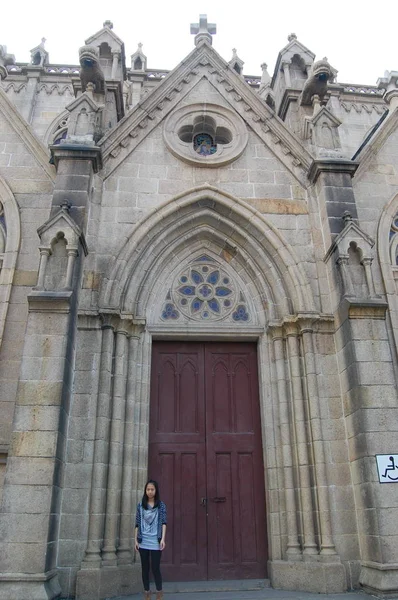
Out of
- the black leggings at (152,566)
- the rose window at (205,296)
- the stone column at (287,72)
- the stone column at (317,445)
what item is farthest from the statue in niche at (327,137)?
the black leggings at (152,566)

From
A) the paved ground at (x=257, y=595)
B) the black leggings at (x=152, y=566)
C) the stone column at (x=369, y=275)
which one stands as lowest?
the paved ground at (x=257, y=595)

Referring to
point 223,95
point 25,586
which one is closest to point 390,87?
point 223,95

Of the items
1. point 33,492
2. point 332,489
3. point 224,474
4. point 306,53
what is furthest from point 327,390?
point 306,53

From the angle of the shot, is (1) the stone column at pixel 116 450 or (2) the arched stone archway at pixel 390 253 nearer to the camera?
(1) the stone column at pixel 116 450

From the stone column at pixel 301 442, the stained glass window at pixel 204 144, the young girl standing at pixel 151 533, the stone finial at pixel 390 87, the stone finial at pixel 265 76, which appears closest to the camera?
the young girl standing at pixel 151 533

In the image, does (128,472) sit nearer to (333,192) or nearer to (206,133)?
(333,192)

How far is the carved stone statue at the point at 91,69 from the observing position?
399 inches

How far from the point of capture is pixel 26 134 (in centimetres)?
1000

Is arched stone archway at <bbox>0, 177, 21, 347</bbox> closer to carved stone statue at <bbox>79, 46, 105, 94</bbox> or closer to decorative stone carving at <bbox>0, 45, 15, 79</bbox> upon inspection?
carved stone statue at <bbox>79, 46, 105, 94</bbox>

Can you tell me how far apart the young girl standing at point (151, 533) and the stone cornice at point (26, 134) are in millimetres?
6498

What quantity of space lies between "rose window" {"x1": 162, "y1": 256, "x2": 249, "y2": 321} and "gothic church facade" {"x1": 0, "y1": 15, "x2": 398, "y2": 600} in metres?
0.04

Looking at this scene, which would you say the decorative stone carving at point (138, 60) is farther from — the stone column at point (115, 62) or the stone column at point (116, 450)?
the stone column at point (116, 450)

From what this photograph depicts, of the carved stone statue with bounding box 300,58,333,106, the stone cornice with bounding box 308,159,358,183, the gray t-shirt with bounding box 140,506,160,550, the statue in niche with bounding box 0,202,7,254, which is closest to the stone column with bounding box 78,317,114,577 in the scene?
the gray t-shirt with bounding box 140,506,160,550

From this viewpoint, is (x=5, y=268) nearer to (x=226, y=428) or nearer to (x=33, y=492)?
(x=33, y=492)
